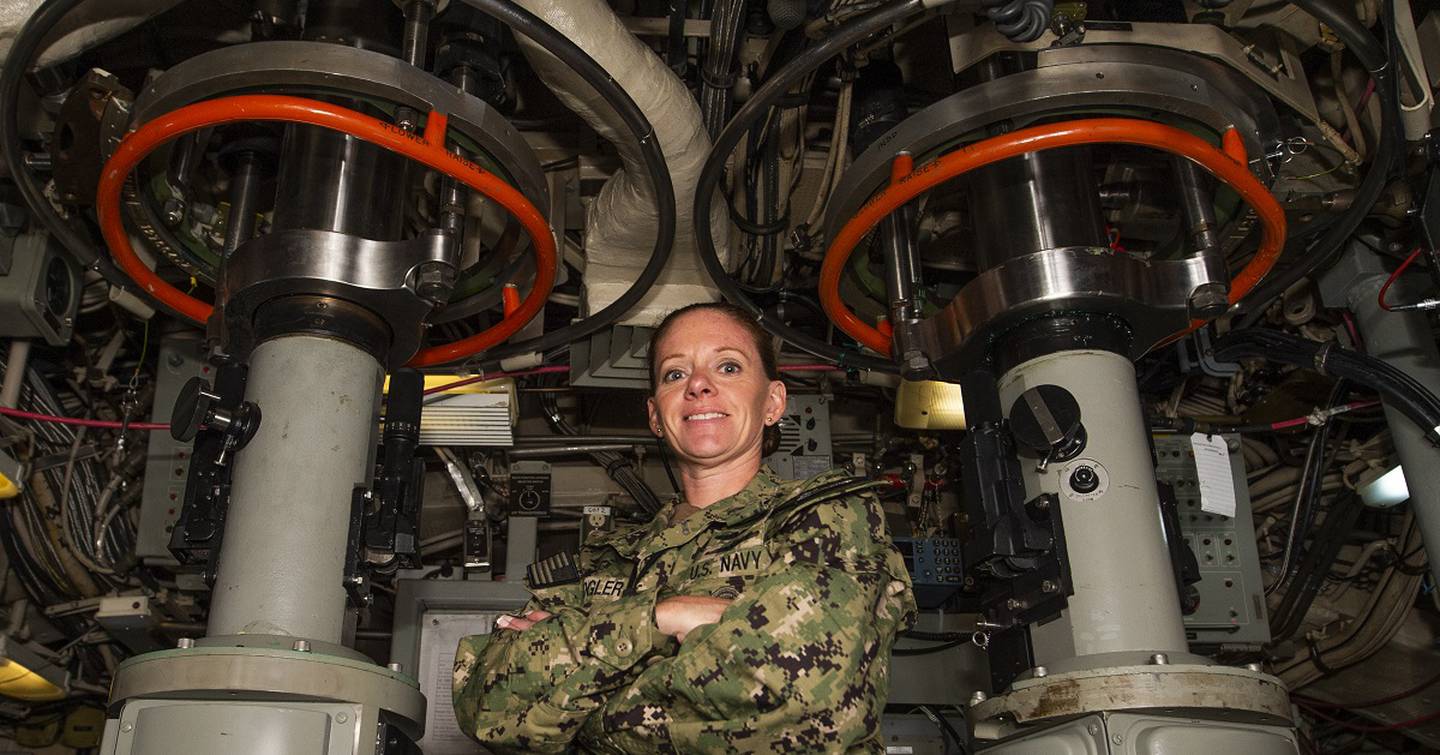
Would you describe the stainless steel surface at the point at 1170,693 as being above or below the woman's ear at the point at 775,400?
below

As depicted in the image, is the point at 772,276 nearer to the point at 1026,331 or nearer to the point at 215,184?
the point at 1026,331

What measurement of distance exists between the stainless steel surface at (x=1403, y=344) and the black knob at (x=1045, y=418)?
1195mm

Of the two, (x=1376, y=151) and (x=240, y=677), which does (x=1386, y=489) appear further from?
(x=240, y=677)

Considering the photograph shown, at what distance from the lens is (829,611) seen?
170 centimetres

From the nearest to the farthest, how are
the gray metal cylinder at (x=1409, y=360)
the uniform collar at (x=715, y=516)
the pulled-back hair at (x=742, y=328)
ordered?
the uniform collar at (x=715, y=516), the pulled-back hair at (x=742, y=328), the gray metal cylinder at (x=1409, y=360)

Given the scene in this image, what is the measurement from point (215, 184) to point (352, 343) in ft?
3.27

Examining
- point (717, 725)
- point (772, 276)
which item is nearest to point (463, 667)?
point (717, 725)

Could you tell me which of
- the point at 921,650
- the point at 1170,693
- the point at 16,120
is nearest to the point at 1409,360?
the point at 1170,693

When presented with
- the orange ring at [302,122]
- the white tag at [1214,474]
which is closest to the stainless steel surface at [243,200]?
the orange ring at [302,122]

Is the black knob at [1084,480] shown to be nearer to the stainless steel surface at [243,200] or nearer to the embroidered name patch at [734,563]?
the embroidered name patch at [734,563]

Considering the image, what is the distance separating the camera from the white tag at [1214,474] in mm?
2947

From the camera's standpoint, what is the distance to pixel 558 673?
5.75 feet

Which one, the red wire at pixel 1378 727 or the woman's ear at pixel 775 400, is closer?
the woman's ear at pixel 775 400

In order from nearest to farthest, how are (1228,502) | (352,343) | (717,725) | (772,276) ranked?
(717,725) < (352,343) < (1228,502) < (772,276)
